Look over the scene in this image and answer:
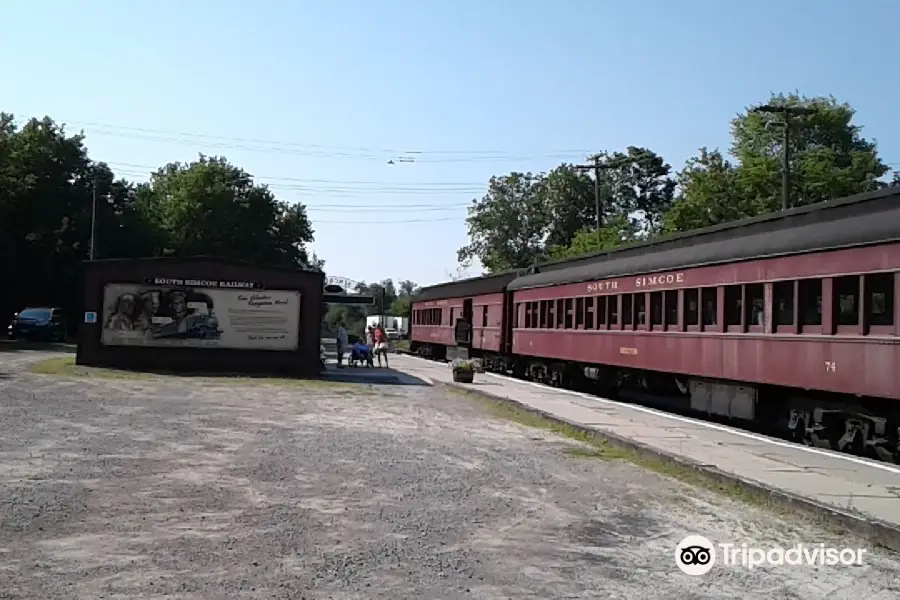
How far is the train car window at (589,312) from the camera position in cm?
2595

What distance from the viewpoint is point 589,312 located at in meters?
26.2

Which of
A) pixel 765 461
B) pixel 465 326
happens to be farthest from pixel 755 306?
pixel 465 326

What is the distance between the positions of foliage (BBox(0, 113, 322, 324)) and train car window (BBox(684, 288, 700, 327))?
37.5m

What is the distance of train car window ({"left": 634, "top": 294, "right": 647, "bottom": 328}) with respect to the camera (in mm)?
22422

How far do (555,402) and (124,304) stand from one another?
13872 millimetres

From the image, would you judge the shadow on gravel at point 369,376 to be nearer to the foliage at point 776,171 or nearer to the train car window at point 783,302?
the train car window at point 783,302

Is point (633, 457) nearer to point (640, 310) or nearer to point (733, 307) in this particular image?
point (733, 307)

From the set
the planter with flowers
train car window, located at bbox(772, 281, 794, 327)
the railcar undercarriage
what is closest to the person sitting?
the planter with flowers

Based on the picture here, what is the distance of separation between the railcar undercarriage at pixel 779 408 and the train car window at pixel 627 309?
1.16 m

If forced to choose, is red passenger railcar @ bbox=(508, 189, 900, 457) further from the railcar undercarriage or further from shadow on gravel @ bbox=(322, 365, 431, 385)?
shadow on gravel @ bbox=(322, 365, 431, 385)

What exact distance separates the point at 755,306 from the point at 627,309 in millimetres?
6116

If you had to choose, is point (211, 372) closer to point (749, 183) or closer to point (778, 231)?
point (778, 231)

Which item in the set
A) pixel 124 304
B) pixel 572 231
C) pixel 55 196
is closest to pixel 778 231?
pixel 124 304

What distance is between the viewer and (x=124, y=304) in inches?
1195
